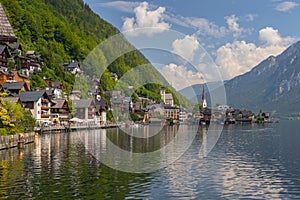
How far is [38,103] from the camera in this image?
347ft

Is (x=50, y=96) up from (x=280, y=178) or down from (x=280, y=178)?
up

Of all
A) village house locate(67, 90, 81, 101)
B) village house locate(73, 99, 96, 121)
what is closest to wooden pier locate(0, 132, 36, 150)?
village house locate(73, 99, 96, 121)

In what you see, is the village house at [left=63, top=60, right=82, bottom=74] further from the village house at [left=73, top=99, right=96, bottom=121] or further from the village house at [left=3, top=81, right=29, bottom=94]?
the village house at [left=3, top=81, right=29, bottom=94]

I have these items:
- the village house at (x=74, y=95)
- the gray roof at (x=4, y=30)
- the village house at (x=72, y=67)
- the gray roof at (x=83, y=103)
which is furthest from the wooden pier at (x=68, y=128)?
the gray roof at (x=4, y=30)

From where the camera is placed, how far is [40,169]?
38.5 m

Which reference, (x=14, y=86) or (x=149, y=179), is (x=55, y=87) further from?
(x=149, y=179)

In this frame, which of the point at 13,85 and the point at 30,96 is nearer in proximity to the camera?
the point at 13,85

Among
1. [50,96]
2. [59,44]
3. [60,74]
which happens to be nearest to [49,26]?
[59,44]

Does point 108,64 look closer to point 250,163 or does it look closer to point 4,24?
point 250,163

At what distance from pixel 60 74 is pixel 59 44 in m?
38.0

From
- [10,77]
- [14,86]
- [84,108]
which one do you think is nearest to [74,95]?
[84,108]

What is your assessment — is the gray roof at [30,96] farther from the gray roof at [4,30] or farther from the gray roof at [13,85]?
the gray roof at [4,30]

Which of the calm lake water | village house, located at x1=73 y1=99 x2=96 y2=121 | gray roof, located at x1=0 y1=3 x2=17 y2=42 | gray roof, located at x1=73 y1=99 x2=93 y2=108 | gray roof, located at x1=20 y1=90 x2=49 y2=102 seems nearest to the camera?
gray roof, located at x1=0 y1=3 x2=17 y2=42

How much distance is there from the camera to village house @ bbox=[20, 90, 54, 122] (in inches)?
4048
